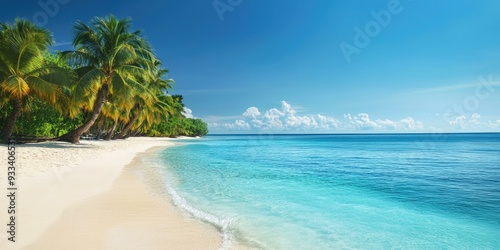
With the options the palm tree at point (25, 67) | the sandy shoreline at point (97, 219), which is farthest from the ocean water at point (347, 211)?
the palm tree at point (25, 67)

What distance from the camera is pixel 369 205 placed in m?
8.40

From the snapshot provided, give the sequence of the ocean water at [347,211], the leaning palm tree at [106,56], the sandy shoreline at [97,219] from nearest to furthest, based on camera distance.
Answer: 1. the sandy shoreline at [97,219]
2. the ocean water at [347,211]
3. the leaning palm tree at [106,56]

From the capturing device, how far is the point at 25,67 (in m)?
18.1

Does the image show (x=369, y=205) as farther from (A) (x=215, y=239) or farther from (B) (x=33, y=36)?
(B) (x=33, y=36)

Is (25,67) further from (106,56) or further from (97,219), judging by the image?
(97,219)

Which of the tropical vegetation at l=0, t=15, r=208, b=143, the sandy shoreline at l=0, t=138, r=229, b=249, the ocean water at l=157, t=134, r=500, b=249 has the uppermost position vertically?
the tropical vegetation at l=0, t=15, r=208, b=143

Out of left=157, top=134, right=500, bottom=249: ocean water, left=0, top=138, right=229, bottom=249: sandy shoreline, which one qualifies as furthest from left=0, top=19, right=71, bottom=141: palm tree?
left=157, top=134, right=500, bottom=249: ocean water

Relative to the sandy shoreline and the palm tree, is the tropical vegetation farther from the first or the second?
the sandy shoreline

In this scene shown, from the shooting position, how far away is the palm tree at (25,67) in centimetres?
1738

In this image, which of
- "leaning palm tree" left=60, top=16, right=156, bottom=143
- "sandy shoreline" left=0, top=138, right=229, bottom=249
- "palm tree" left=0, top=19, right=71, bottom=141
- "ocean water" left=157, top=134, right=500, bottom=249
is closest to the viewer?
"sandy shoreline" left=0, top=138, right=229, bottom=249

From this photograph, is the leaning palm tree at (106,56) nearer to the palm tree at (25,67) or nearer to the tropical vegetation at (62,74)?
the tropical vegetation at (62,74)

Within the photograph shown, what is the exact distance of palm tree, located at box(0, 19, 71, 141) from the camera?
17375 mm

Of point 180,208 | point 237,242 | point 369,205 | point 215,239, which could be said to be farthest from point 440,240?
point 180,208

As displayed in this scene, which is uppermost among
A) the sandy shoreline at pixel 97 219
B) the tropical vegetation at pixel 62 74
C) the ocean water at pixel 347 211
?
the tropical vegetation at pixel 62 74
